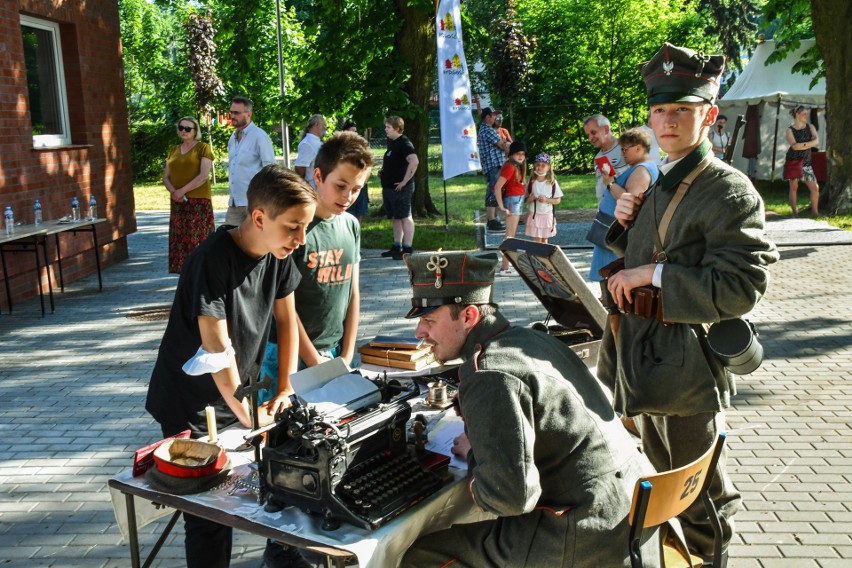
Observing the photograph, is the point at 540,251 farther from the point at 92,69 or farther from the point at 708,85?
the point at 92,69

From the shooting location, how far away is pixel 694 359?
3.35m

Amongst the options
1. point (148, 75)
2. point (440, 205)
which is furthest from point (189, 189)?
point (148, 75)

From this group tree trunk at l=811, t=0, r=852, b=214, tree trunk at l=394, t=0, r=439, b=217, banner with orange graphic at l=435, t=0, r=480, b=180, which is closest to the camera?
banner with orange graphic at l=435, t=0, r=480, b=180

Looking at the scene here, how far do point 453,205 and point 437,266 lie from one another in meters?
17.1

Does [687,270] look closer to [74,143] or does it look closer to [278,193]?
[278,193]

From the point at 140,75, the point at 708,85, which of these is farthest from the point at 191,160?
the point at 140,75

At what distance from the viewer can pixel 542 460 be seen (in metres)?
2.87

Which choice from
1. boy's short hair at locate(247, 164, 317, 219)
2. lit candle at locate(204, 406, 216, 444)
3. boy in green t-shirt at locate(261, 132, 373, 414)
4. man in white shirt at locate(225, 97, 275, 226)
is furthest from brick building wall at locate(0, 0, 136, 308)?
lit candle at locate(204, 406, 216, 444)

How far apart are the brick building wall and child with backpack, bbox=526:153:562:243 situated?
630cm

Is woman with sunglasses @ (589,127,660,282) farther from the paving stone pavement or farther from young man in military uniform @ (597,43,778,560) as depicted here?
young man in military uniform @ (597,43,778,560)

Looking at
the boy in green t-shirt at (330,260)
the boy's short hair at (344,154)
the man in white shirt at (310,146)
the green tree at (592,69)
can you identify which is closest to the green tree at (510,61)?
the green tree at (592,69)

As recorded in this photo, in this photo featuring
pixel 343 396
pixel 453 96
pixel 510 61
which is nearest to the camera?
pixel 343 396

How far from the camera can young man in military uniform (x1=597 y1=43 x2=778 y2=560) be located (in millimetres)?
3199

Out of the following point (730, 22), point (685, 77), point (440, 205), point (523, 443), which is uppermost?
point (730, 22)
